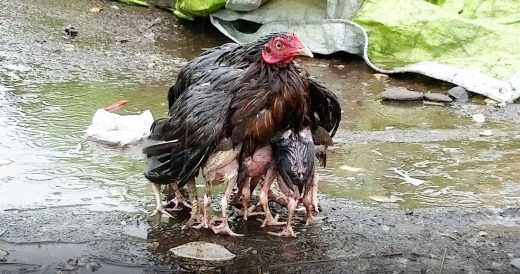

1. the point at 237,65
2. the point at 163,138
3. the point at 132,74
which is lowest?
the point at 132,74

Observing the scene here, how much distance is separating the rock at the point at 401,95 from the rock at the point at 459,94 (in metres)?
0.27

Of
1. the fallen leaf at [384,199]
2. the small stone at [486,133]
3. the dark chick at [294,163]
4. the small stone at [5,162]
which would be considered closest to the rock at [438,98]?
the small stone at [486,133]

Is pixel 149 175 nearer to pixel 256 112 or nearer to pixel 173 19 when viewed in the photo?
pixel 256 112

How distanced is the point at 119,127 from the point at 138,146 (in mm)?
233

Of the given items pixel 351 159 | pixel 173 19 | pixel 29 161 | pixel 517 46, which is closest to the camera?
pixel 29 161

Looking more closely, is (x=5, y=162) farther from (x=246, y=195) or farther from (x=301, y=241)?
(x=301, y=241)

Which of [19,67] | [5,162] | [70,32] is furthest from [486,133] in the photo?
[70,32]

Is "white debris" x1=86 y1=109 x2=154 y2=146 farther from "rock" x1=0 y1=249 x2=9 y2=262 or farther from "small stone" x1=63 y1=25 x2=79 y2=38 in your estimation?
"small stone" x1=63 y1=25 x2=79 y2=38

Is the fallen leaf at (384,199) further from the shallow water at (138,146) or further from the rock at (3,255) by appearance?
the rock at (3,255)

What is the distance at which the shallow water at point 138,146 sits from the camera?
502 centimetres

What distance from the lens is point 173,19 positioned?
9133 mm

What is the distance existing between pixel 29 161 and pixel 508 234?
284 cm

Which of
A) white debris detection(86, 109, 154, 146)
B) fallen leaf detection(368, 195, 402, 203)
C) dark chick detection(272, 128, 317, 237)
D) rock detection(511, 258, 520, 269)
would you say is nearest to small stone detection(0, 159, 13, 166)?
white debris detection(86, 109, 154, 146)

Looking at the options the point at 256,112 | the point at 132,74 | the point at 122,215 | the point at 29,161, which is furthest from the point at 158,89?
the point at 256,112
